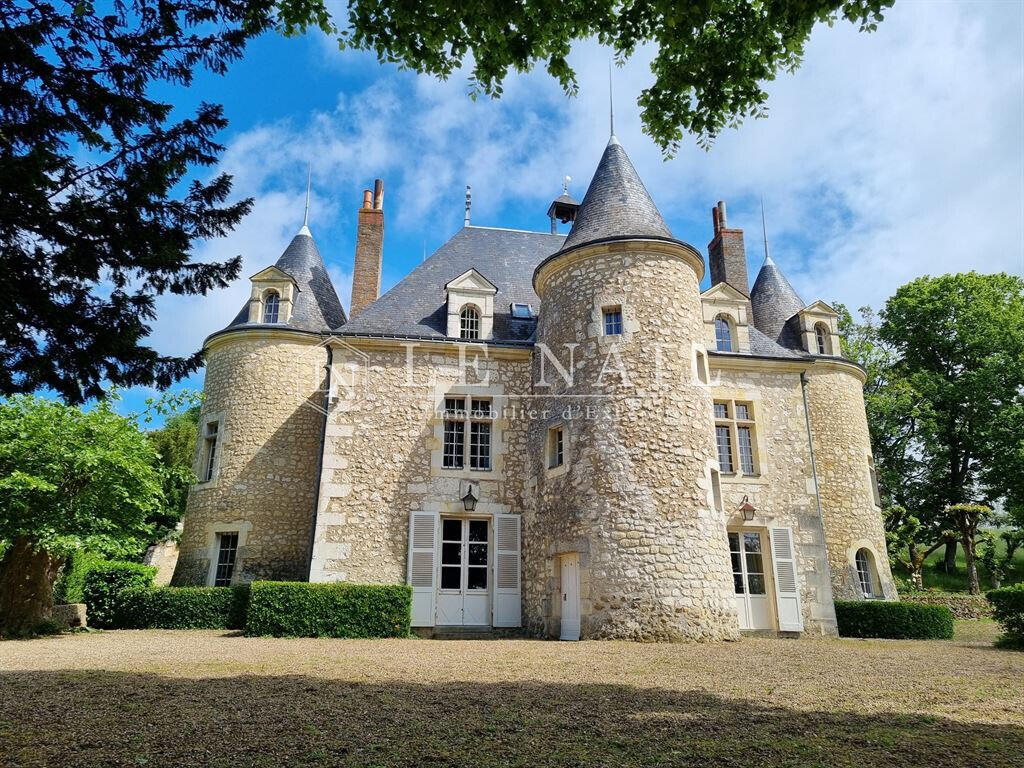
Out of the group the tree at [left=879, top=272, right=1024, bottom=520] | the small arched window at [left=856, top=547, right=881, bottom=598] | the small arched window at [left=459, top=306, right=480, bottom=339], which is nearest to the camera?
the small arched window at [left=459, top=306, right=480, bottom=339]

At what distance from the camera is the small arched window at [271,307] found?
15922 millimetres

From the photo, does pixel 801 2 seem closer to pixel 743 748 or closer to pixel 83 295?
pixel 743 748

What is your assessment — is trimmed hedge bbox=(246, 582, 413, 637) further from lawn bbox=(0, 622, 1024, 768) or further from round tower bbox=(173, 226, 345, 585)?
round tower bbox=(173, 226, 345, 585)

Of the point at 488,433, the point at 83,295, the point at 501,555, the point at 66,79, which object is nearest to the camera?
the point at 66,79

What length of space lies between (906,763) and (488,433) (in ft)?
36.1

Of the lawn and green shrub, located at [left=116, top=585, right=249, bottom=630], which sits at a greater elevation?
green shrub, located at [left=116, top=585, right=249, bottom=630]

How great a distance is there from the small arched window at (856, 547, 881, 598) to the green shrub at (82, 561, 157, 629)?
1549 cm

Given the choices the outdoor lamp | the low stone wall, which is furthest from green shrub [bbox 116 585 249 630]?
the low stone wall

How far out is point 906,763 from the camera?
3811mm

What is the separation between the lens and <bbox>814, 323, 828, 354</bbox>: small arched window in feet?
55.3

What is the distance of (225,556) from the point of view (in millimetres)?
14641

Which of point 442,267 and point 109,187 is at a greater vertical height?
point 442,267

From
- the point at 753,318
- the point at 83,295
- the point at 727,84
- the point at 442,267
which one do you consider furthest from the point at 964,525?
the point at 83,295

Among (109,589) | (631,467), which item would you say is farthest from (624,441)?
(109,589)
